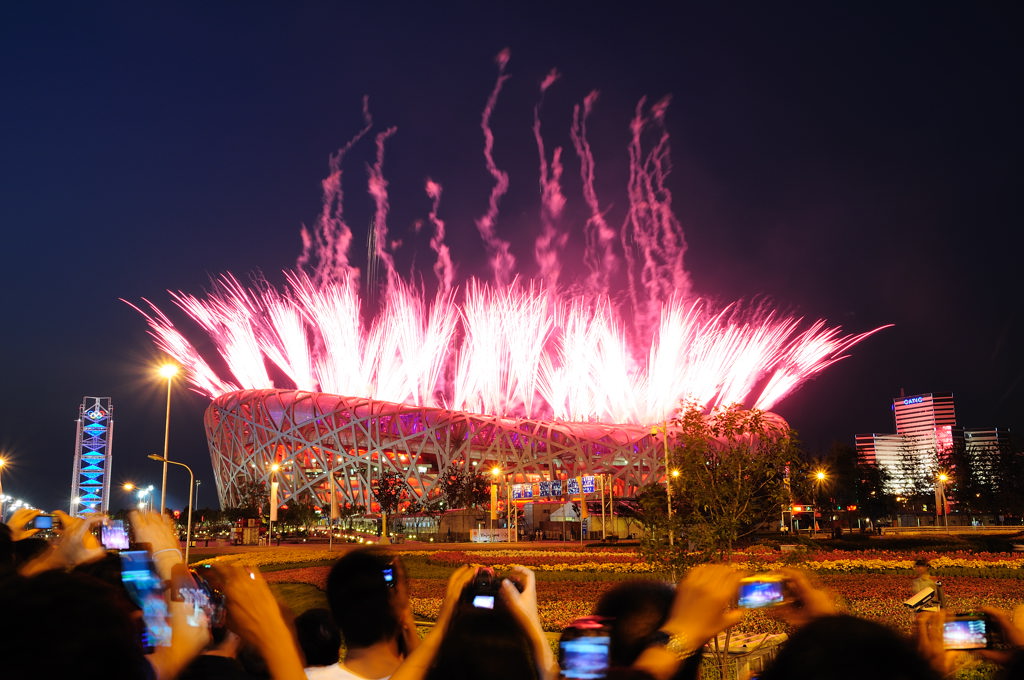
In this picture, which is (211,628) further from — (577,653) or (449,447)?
(449,447)

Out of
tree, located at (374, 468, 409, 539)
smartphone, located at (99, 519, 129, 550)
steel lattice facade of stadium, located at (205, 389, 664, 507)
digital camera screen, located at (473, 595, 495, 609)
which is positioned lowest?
tree, located at (374, 468, 409, 539)

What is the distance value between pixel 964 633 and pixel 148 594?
3398 mm

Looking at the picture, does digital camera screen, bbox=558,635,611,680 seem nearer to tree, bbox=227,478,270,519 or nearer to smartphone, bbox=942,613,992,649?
smartphone, bbox=942,613,992,649

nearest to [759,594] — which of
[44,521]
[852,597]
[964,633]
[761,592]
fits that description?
[761,592]

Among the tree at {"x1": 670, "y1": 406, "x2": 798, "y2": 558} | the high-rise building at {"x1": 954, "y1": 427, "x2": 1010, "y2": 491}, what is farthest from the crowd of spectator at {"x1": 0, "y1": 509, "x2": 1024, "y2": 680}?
the high-rise building at {"x1": 954, "y1": 427, "x2": 1010, "y2": 491}

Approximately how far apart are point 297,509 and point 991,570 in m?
59.2

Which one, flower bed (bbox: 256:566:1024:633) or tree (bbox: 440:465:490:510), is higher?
tree (bbox: 440:465:490:510)

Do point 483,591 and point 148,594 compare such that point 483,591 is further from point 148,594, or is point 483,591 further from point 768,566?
point 768,566

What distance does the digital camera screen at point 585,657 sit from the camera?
7.70 feet

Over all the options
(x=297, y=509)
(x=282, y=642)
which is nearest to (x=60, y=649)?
(x=282, y=642)

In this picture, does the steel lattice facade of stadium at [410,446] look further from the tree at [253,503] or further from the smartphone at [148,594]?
the smartphone at [148,594]

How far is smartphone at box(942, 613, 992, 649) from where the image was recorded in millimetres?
3188

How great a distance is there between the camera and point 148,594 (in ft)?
10.3

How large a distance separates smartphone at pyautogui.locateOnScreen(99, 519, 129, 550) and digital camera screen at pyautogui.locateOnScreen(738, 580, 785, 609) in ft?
12.6
